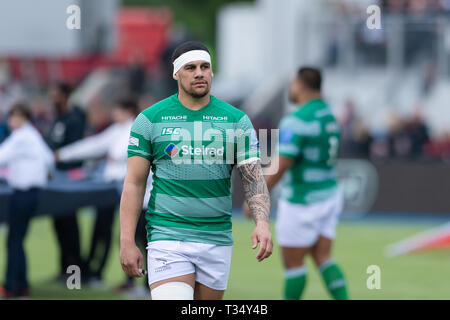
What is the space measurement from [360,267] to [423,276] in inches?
41.5

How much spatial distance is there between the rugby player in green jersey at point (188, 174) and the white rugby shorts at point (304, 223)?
290 centimetres

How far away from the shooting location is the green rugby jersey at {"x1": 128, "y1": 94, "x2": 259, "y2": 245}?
5887 millimetres

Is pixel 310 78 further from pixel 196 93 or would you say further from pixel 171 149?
pixel 171 149

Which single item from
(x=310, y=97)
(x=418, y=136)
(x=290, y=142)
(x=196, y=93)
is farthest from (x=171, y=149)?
(x=418, y=136)

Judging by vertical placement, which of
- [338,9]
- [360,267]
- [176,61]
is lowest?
[360,267]

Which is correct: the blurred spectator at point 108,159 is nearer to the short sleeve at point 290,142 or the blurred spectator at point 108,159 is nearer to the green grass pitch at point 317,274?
the green grass pitch at point 317,274

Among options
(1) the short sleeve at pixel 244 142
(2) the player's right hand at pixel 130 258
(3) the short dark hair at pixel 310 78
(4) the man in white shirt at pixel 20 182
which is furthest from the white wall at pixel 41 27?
(2) the player's right hand at pixel 130 258

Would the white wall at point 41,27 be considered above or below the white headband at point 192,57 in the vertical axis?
above

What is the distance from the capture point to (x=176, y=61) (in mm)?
6016

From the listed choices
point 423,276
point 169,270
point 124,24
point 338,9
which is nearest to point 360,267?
point 423,276

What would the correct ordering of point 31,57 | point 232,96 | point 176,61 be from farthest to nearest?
point 232,96 → point 31,57 → point 176,61

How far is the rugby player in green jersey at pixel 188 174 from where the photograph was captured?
19.3ft
